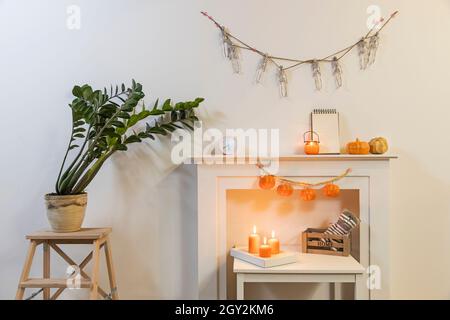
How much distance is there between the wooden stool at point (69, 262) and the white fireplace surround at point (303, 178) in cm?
46

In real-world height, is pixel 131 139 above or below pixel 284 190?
above

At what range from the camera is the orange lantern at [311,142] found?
7.18ft

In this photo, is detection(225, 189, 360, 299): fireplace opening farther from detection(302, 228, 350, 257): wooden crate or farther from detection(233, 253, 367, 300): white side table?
detection(233, 253, 367, 300): white side table

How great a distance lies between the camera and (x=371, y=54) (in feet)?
7.52

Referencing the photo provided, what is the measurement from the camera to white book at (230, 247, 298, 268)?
1.96 meters

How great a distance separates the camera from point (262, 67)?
2311 mm

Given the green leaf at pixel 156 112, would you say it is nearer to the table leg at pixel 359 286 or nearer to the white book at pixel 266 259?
the white book at pixel 266 259

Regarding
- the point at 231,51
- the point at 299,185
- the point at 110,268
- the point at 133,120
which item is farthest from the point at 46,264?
the point at 231,51

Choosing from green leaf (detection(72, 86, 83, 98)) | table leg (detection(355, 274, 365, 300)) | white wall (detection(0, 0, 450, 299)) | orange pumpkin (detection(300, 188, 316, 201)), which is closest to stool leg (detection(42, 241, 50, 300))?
white wall (detection(0, 0, 450, 299))

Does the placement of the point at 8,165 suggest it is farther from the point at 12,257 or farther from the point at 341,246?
the point at 341,246

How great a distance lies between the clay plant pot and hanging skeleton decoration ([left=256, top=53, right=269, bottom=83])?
3.59 feet

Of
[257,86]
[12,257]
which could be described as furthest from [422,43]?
[12,257]

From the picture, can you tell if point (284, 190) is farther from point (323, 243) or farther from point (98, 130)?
point (98, 130)

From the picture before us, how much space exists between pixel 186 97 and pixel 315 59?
2.35 ft
